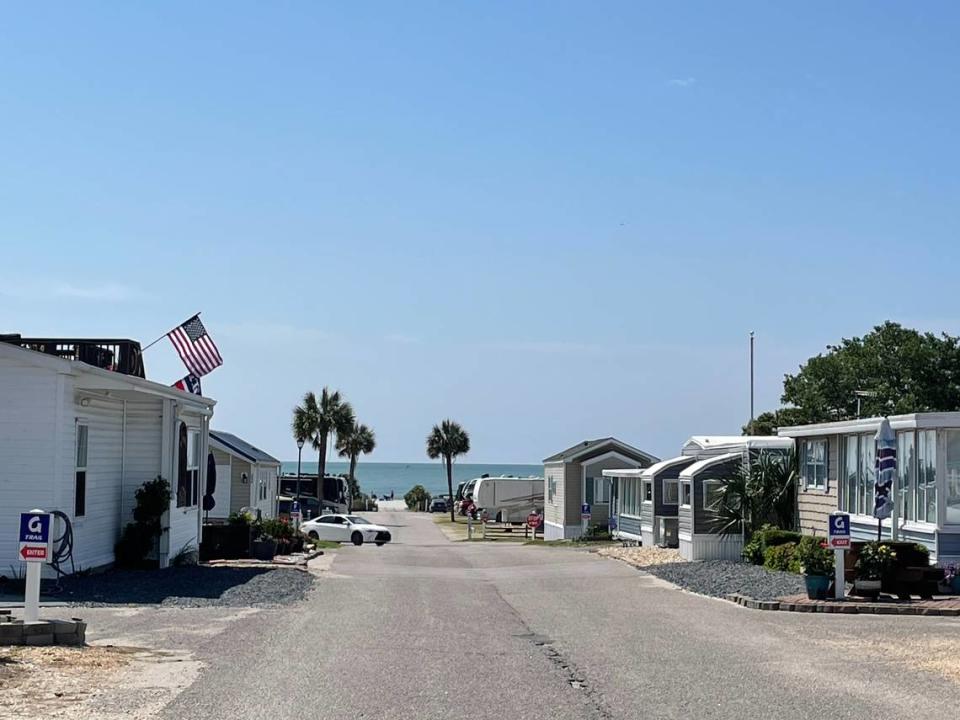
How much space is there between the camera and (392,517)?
291 ft

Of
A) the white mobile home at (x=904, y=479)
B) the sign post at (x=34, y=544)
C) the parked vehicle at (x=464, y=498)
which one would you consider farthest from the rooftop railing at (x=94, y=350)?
the parked vehicle at (x=464, y=498)

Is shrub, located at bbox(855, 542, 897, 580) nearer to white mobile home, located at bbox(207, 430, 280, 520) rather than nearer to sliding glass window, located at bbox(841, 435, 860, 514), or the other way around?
sliding glass window, located at bbox(841, 435, 860, 514)

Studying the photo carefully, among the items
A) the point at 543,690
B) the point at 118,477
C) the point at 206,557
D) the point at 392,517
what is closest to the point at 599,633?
the point at 543,690

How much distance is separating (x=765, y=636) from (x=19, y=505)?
1196cm

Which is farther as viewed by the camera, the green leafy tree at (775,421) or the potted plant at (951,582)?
the green leafy tree at (775,421)

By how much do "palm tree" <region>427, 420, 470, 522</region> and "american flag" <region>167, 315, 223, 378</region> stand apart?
60.4 meters

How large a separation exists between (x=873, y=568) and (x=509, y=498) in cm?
5181

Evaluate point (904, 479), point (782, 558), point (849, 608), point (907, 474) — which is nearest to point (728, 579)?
point (782, 558)

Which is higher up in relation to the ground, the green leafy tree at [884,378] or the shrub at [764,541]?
the green leafy tree at [884,378]

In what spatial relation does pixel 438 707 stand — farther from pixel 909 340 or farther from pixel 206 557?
pixel 909 340

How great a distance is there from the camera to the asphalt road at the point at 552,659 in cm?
1078

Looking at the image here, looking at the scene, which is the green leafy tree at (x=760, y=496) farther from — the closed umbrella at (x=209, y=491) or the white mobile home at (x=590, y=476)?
the white mobile home at (x=590, y=476)

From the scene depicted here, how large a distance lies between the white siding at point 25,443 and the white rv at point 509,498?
170ft

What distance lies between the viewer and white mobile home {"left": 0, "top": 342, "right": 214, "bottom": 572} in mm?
20156
